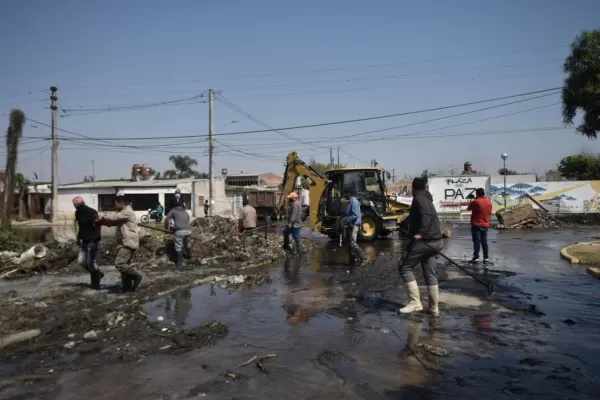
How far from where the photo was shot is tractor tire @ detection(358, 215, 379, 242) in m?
17.3

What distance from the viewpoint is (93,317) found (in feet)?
20.5

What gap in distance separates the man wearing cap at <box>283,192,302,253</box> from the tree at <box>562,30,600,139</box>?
7204mm

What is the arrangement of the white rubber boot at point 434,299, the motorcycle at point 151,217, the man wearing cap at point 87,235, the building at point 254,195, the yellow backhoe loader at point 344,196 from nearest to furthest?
the white rubber boot at point 434,299
the man wearing cap at point 87,235
the yellow backhoe loader at point 344,196
the motorcycle at point 151,217
the building at point 254,195

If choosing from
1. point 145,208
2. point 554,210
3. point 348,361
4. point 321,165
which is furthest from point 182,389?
point 321,165

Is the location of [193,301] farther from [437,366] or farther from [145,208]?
[145,208]

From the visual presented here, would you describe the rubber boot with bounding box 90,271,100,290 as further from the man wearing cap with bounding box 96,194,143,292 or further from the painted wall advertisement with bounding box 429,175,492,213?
the painted wall advertisement with bounding box 429,175,492,213

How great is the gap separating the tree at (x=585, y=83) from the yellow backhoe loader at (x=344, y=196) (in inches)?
285

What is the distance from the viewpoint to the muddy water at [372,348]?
13.1 ft

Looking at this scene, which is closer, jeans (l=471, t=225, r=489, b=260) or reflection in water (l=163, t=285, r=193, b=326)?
reflection in water (l=163, t=285, r=193, b=326)

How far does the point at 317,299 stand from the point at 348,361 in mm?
2906

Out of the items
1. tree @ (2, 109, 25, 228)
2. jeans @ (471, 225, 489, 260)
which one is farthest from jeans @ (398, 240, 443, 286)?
tree @ (2, 109, 25, 228)

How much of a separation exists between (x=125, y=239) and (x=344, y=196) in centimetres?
1029

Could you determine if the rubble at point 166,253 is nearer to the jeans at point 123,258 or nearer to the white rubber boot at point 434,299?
the jeans at point 123,258

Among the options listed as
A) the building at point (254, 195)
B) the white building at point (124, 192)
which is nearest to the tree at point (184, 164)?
the building at point (254, 195)
